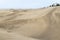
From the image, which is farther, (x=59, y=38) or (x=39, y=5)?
(x=39, y=5)

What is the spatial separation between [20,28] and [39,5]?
130 cm

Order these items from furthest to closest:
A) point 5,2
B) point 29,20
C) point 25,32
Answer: point 5,2, point 29,20, point 25,32

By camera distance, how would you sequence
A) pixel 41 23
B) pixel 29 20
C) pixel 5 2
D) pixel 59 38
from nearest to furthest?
pixel 59 38 < pixel 41 23 < pixel 29 20 < pixel 5 2

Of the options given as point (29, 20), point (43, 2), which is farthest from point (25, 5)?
point (29, 20)

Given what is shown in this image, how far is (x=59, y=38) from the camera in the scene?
953mm

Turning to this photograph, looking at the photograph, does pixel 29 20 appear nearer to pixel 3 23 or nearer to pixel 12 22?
pixel 12 22

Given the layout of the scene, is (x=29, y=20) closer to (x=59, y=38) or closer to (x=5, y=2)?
(x=59, y=38)

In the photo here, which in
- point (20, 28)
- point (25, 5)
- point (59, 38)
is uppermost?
point (25, 5)

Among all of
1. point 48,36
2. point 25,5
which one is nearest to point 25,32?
point 48,36

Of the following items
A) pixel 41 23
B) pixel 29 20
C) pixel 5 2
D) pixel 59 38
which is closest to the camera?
pixel 59 38

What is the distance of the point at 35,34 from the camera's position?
1.03m

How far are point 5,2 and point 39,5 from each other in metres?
0.73

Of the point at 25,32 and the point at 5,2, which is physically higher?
the point at 5,2

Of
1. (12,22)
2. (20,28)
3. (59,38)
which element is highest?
(12,22)
